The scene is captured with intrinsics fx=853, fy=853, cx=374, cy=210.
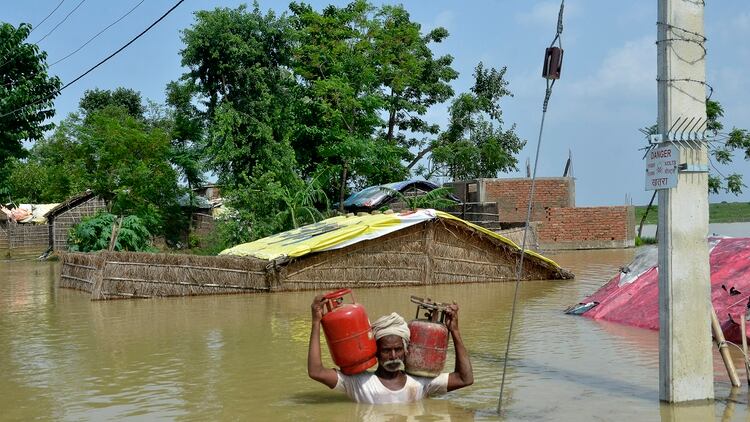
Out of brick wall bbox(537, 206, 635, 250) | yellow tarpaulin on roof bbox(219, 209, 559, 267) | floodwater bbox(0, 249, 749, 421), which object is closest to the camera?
floodwater bbox(0, 249, 749, 421)

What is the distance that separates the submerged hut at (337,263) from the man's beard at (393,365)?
9670 millimetres

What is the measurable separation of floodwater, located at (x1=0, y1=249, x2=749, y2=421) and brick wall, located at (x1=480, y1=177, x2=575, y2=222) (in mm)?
15167

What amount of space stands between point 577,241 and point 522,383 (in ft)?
75.0

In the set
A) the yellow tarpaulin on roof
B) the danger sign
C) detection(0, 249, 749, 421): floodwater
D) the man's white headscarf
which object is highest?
the danger sign

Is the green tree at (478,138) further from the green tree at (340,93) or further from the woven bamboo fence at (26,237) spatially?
the woven bamboo fence at (26,237)

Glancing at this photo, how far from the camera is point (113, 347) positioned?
34.7 feet

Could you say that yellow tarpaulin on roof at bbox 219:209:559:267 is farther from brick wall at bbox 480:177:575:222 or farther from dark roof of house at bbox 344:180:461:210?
brick wall at bbox 480:177:575:222

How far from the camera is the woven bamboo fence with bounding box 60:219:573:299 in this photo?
15461 millimetres

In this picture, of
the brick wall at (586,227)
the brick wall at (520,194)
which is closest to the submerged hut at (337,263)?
the brick wall at (586,227)

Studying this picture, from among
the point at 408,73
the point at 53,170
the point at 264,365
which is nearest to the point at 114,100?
the point at 53,170

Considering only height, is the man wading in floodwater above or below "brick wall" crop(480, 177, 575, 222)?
below

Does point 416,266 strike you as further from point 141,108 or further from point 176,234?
point 141,108

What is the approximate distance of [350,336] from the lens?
6.43 metres

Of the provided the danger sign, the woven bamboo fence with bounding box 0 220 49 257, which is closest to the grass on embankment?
the woven bamboo fence with bounding box 0 220 49 257
